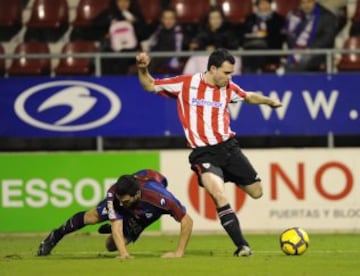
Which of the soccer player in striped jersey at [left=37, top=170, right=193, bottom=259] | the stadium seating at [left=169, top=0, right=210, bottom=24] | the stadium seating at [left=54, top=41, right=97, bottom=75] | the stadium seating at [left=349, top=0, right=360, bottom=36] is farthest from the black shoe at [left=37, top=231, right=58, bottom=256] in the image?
the stadium seating at [left=349, top=0, right=360, bottom=36]

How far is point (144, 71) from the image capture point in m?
10.9

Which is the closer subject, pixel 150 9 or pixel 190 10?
pixel 190 10

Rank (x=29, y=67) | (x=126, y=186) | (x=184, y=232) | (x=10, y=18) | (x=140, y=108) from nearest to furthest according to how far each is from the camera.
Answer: (x=126, y=186) < (x=184, y=232) < (x=140, y=108) < (x=29, y=67) < (x=10, y=18)

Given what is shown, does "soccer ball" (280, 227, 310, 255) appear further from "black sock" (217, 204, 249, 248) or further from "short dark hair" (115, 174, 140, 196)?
"short dark hair" (115, 174, 140, 196)

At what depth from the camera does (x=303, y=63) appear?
47.5ft

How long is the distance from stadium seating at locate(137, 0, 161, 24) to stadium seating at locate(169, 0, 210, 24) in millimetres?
229

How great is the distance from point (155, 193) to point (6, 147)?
476 cm

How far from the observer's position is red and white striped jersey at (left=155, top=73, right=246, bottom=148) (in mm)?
11141

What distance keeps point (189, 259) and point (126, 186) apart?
980mm

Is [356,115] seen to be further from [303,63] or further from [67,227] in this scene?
[67,227]

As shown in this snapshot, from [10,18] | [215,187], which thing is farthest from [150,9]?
[215,187]

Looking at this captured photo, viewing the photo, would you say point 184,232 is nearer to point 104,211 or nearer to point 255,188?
point 104,211

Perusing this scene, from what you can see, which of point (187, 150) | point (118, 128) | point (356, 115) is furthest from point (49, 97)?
point (356, 115)

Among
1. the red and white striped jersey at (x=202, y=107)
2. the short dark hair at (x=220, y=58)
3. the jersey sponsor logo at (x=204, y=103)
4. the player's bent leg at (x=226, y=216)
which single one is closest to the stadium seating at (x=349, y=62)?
the red and white striped jersey at (x=202, y=107)
